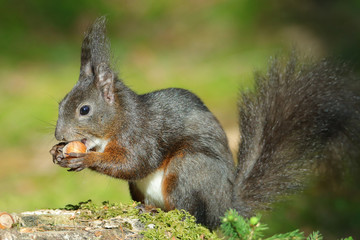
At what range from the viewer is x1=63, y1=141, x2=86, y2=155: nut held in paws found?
2211 millimetres

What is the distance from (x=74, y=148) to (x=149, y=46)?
→ 5.44m

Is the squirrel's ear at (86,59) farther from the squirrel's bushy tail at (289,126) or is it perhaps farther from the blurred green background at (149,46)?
the blurred green background at (149,46)

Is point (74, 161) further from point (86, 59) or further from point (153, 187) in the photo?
point (86, 59)

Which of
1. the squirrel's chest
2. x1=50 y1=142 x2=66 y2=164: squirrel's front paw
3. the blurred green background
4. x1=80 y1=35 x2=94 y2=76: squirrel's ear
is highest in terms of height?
the blurred green background

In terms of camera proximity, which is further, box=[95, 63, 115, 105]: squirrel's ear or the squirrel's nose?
box=[95, 63, 115, 105]: squirrel's ear

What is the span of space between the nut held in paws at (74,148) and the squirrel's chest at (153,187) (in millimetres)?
306

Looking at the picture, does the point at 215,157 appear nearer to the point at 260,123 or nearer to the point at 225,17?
the point at 260,123

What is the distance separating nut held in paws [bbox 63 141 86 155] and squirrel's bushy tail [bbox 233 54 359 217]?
70cm

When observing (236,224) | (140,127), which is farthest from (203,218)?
(236,224)

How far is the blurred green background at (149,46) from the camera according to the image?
201 inches

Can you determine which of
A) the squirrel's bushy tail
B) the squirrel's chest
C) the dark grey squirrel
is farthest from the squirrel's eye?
the squirrel's bushy tail

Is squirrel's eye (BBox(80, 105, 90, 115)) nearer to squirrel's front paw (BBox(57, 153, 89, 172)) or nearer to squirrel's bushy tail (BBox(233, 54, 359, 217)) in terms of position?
squirrel's front paw (BBox(57, 153, 89, 172))

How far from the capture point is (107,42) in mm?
2344

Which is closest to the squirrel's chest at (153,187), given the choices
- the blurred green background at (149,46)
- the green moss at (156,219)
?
the green moss at (156,219)
